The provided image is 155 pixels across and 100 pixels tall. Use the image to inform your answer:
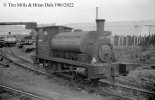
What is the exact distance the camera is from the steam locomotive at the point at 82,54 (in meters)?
9.20

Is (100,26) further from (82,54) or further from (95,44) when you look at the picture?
(82,54)

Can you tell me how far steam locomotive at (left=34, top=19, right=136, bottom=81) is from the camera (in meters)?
9.20

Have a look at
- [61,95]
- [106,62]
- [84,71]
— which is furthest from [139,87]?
[61,95]

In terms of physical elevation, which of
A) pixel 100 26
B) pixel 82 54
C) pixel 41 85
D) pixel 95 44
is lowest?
pixel 41 85

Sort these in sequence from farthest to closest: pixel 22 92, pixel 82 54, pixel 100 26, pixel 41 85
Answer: pixel 41 85, pixel 82 54, pixel 100 26, pixel 22 92

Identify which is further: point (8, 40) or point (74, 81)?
point (8, 40)

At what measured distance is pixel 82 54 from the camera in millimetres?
9867

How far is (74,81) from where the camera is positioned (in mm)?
10602

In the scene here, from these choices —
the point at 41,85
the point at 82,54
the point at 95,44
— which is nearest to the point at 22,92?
the point at 41,85

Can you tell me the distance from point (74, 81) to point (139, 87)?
10.3 feet

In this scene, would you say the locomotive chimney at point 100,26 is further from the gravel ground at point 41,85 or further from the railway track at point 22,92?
the railway track at point 22,92

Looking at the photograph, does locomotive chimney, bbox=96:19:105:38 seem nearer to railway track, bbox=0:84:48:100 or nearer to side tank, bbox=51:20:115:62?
side tank, bbox=51:20:115:62

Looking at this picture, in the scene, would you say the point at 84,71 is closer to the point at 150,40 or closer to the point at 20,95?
the point at 20,95

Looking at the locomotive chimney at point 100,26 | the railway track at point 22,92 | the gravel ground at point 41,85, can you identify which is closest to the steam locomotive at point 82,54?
the locomotive chimney at point 100,26
